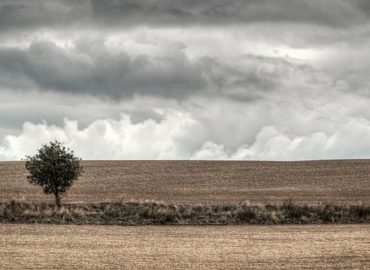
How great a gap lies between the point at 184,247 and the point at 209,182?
150 feet

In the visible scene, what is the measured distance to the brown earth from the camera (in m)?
71.5

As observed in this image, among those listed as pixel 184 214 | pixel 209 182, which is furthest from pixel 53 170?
pixel 209 182

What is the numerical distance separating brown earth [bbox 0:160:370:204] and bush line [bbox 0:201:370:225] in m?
5.36

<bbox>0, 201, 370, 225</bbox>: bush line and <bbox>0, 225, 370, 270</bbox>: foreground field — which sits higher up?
<bbox>0, 201, 370, 225</bbox>: bush line

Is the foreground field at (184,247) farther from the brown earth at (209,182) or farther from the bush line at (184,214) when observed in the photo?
the brown earth at (209,182)

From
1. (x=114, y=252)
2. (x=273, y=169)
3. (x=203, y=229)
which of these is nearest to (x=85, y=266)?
(x=114, y=252)

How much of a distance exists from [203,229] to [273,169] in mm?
46849

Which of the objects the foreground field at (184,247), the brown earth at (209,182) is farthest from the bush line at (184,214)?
the brown earth at (209,182)

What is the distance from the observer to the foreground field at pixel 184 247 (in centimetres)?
3472

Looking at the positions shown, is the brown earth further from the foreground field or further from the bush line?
the foreground field

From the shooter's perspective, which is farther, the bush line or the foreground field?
the bush line

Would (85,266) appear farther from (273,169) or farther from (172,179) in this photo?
(273,169)

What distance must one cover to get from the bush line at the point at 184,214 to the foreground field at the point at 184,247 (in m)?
3.26

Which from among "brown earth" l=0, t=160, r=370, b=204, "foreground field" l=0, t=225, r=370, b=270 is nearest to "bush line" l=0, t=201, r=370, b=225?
"foreground field" l=0, t=225, r=370, b=270
